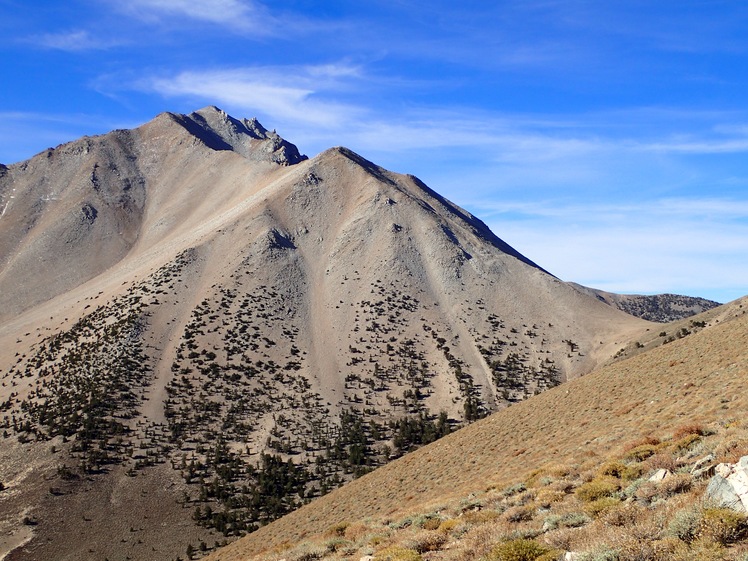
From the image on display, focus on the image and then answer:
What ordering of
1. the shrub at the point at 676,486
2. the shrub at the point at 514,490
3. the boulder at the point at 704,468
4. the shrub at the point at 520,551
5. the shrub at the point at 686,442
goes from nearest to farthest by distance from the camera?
the shrub at the point at 520,551, the shrub at the point at 676,486, the boulder at the point at 704,468, the shrub at the point at 686,442, the shrub at the point at 514,490

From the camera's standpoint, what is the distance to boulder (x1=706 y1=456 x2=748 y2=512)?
1075cm

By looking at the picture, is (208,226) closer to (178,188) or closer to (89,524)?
(178,188)

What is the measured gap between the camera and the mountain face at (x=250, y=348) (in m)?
61.7

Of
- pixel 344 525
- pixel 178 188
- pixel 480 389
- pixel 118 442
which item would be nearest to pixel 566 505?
pixel 344 525

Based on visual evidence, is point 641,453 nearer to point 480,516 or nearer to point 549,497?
point 549,497

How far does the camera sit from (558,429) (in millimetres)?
38500

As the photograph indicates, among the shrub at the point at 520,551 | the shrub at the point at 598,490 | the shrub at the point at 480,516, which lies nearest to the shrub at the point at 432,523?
the shrub at the point at 480,516

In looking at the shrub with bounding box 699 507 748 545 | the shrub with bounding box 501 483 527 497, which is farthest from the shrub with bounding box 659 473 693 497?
the shrub with bounding box 501 483 527 497

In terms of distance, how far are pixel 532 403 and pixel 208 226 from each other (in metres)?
110

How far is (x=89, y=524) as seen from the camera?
55875 mm

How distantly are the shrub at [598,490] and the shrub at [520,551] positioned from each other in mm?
4021

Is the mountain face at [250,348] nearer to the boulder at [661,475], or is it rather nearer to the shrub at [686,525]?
the boulder at [661,475]

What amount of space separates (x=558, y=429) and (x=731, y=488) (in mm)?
28602

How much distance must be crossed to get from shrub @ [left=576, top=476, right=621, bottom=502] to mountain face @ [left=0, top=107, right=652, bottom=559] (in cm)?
4652
